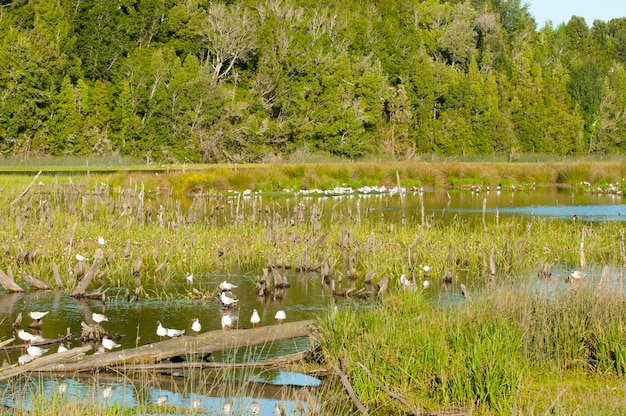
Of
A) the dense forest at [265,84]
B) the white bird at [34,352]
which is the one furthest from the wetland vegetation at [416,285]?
the dense forest at [265,84]

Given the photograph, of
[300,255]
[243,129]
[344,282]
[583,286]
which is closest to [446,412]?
[583,286]

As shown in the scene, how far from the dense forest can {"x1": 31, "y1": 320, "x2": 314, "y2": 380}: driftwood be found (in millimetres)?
50173

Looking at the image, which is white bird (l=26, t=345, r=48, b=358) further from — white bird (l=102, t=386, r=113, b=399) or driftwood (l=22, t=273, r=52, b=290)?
driftwood (l=22, t=273, r=52, b=290)

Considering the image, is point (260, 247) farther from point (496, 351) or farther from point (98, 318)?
point (496, 351)

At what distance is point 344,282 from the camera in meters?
17.3

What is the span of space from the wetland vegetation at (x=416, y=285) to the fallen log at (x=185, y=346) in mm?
855

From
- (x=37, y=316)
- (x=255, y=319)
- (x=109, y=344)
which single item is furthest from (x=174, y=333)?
(x=37, y=316)

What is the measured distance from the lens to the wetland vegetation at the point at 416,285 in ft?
30.8

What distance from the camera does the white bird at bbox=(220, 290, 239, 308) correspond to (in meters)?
14.4

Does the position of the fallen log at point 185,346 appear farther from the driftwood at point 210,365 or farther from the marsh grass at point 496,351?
the marsh grass at point 496,351

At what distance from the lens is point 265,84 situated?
73.4 meters

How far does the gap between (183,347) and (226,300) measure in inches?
137

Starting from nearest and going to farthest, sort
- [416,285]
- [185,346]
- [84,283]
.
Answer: [185,346] → [416,285] → [84,283]

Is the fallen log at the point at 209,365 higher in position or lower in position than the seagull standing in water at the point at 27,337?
lower
